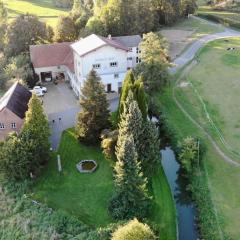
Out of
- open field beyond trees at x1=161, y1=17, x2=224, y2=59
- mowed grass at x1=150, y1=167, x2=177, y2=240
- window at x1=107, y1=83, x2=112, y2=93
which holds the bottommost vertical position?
mowed grass at x1=150, y1=167, x2=177, y2=240

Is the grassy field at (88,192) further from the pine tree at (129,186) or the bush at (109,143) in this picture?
the bush at (109,143)

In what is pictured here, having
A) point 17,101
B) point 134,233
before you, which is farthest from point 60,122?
point 134,233

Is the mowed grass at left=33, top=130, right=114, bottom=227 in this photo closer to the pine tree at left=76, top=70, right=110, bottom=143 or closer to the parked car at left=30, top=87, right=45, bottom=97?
the pine tree at left=76, top=70, right=110, bottom=143

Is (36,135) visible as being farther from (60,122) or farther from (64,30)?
(64,30)

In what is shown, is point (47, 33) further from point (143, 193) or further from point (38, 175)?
→ point (143, 193)

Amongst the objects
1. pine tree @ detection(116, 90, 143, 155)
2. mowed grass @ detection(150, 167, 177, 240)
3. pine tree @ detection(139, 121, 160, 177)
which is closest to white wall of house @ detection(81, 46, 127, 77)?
pine tree @ detection(116, 90, 143, 155)
